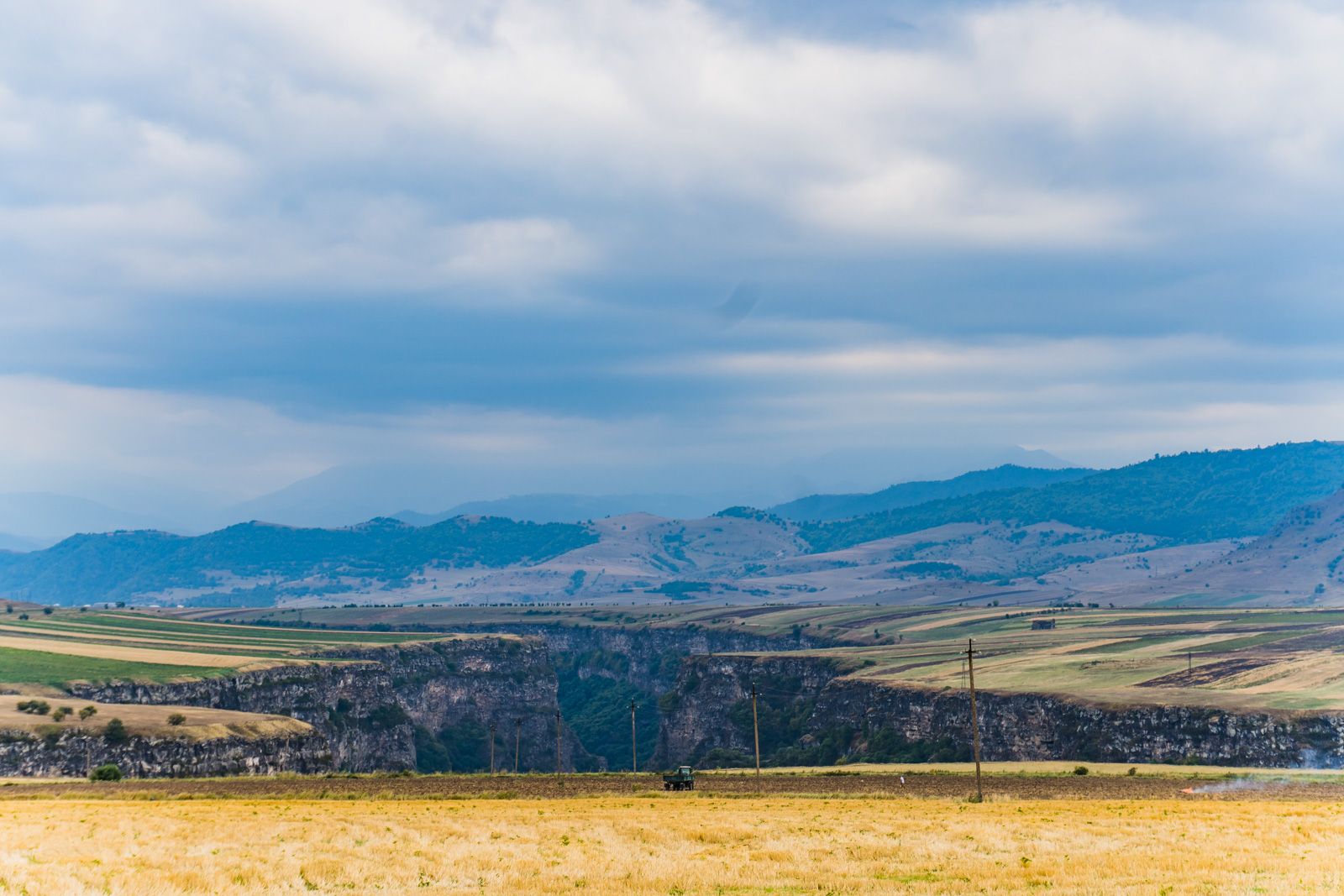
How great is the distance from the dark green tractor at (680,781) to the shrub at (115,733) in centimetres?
5902

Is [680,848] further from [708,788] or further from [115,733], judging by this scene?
[115,733]

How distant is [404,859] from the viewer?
5178 cm

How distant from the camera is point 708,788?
316 feet

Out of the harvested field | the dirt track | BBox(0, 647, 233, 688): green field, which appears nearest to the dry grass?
the dirt track

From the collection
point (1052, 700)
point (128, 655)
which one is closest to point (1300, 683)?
point (1052, 700)

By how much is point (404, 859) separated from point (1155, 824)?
3765 cm

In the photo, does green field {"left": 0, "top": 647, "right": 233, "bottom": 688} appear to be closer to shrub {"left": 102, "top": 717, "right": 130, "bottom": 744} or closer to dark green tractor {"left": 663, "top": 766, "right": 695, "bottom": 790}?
shrub {"left": 102, "top": 717, "right": 130, "bottom": 744}

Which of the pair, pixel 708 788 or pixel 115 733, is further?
pixel 115 733

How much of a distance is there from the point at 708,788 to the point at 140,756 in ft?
198

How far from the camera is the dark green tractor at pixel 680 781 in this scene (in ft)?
311

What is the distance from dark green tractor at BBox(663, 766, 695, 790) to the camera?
9469cm

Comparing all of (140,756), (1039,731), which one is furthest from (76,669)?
(1039,731)

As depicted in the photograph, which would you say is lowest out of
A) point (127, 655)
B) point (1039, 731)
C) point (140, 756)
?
point (1039, 731)

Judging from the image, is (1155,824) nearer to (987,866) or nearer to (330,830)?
(987,866)
